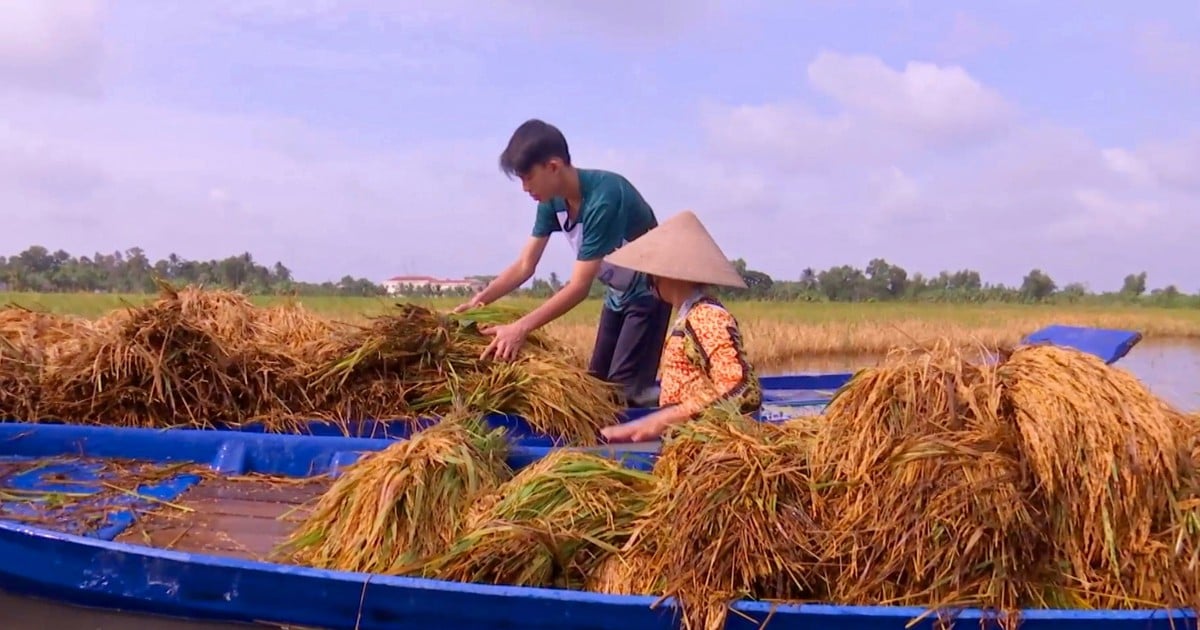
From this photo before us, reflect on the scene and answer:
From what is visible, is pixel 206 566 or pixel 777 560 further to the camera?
pixel 206 566

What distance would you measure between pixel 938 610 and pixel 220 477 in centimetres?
257

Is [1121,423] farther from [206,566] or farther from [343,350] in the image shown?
[343,350]

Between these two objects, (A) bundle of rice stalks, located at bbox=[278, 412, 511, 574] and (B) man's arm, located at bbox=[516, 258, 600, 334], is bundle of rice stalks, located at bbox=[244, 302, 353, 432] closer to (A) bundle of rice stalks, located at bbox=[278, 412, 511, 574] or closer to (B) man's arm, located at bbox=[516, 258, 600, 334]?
(B) man's arm, located at bbox=[516, 258, 600, 334]

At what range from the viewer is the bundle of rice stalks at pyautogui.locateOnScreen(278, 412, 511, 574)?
2668 mm

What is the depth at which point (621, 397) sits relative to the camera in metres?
4.57

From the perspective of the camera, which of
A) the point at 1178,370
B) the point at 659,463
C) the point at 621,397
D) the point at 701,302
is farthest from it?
the point at 1178,370

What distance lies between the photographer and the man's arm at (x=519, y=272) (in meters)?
5.22

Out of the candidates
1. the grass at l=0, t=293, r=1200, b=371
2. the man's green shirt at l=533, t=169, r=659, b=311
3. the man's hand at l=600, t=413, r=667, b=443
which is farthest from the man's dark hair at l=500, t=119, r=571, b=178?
the grass at l=0, t=293, r=1200, b=371

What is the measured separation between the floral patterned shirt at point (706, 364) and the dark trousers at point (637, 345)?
1108 mm

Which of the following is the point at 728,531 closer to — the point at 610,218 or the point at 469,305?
the point at 610,218

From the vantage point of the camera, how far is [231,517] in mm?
3254

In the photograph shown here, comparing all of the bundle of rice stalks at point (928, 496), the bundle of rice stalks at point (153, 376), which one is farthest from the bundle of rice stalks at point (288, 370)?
the bundle of rice stalks at point (928, 496)

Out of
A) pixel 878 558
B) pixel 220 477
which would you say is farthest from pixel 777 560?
pixel 220 477

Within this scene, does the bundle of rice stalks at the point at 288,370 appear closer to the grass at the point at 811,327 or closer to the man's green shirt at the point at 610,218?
the man's green shirt at the point at 610,218
